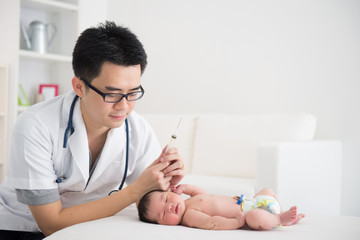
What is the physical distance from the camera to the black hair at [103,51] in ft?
4.90

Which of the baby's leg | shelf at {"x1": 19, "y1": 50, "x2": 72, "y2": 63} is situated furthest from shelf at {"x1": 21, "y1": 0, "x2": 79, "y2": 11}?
the baby's leg

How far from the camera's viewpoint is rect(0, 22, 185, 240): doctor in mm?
1500

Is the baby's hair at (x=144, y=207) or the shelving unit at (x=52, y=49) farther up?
the shelving unit at (x=52, y=49)

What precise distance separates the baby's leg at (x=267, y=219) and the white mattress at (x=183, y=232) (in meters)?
0.03

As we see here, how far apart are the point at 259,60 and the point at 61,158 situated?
2.29 metres

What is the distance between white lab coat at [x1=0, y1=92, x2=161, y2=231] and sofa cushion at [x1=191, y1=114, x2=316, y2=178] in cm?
127

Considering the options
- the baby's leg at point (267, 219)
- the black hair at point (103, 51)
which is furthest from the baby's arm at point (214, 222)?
the black hair at point (103, 51)

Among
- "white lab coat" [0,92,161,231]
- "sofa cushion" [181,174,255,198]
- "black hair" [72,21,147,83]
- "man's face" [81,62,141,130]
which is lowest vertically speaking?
"sofa cushion" [181,174,255,198]

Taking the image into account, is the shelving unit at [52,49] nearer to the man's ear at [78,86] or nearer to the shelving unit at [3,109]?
the shelving unit at [3,109]

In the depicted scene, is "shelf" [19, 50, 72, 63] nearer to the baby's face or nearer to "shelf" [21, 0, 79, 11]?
"shelf" [21, 0, 79, 11]

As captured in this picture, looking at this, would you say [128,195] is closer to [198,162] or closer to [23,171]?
[23,171]

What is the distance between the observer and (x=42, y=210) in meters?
1.52

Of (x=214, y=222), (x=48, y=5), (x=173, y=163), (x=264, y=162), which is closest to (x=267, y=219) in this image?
(x=214, y=222)

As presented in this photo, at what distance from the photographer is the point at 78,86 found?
1.59 m
